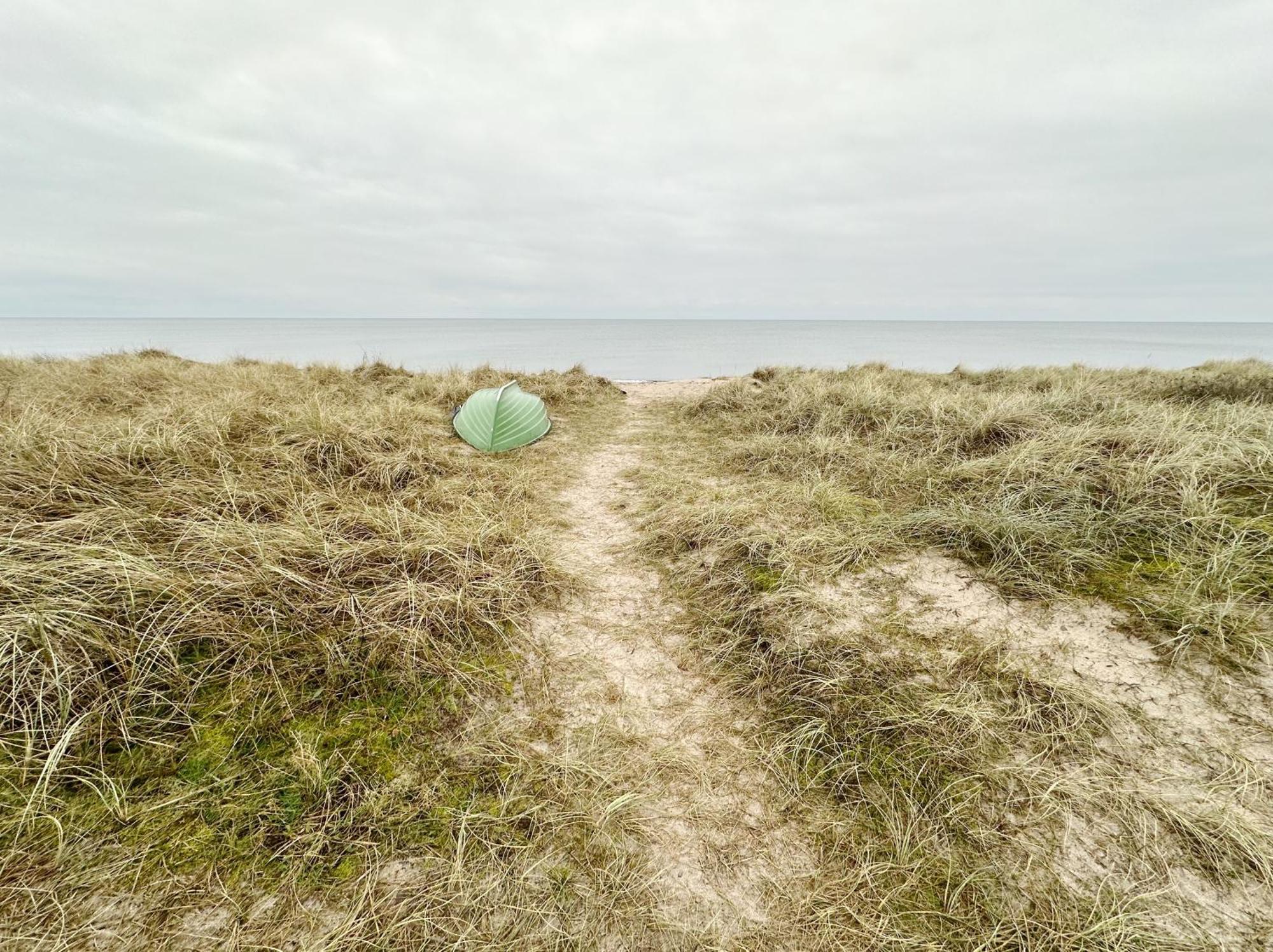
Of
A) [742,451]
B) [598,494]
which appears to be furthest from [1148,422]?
[598,494]

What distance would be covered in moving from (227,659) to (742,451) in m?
6.06

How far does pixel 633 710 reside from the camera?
9.12 feet

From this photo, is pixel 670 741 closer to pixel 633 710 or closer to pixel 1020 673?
pixel 633 710

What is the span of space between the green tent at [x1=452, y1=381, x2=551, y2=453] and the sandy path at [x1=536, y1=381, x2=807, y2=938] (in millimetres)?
3901

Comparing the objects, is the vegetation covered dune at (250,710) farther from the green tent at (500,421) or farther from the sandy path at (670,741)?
the green tent at (500,421)

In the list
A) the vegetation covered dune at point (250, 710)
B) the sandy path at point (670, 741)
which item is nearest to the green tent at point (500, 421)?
the vegetation covered dune at point (250, 710)

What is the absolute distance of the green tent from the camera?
25.8 feet

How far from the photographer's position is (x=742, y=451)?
7.26 m

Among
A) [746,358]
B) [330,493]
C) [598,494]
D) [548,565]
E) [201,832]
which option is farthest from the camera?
[746,358]

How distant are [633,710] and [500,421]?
6000 mm

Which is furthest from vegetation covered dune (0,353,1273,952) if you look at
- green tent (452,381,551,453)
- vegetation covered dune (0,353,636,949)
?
green tent (452,381,551,453)

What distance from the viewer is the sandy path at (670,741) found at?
1.91 metres

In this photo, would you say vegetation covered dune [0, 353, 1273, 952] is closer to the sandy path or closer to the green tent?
the sandy path

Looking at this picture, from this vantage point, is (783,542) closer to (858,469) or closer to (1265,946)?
(858,469)
